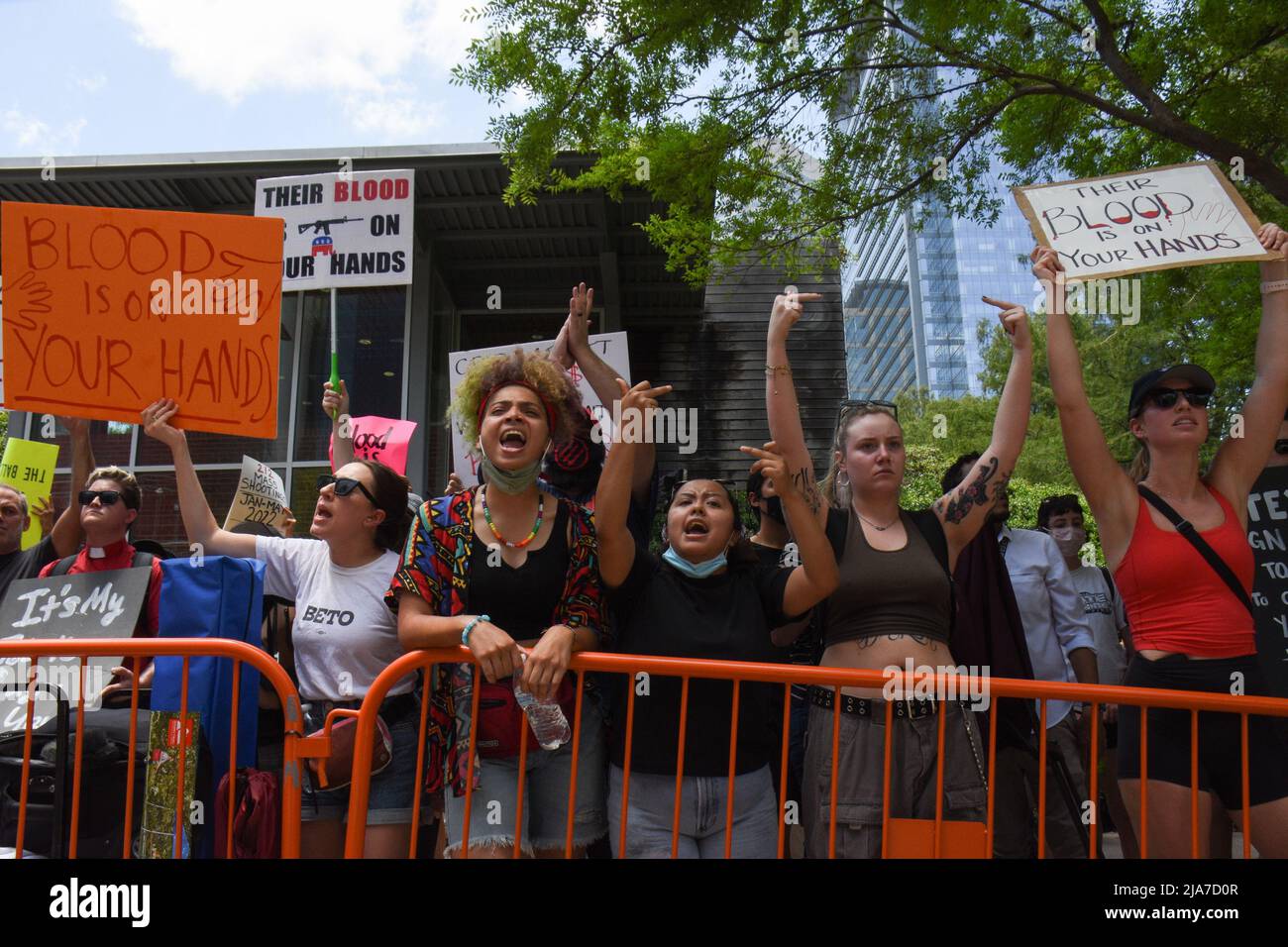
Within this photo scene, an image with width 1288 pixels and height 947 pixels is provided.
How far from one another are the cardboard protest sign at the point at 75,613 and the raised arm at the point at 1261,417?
3.69 meters

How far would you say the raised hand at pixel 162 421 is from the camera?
3383mm

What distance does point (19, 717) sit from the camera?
120 inches

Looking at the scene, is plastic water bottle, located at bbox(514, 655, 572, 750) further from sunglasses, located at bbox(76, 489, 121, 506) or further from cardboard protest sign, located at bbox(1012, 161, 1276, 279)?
cardboard protest sign, located at bbox(1012, 161, 1276, 279)

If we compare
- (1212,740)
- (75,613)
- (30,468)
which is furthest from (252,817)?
(30,468)

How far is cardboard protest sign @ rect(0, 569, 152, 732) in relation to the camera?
120 inches

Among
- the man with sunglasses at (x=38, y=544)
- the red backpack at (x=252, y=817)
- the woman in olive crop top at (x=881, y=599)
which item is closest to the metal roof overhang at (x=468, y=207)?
the man with sunglasses at (x=38, y=544)

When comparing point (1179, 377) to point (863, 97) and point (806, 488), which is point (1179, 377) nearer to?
point (806, 488)

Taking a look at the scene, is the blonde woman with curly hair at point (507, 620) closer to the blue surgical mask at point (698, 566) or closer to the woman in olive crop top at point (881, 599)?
the blue surgical mask at point (698, 566)

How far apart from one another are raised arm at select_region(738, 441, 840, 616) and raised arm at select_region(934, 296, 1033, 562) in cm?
54

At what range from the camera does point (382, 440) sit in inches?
229

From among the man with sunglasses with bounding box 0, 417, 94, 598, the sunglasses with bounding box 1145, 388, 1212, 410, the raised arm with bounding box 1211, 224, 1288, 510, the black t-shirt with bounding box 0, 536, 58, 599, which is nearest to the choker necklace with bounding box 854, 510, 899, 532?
the sunglasses with bounding box 1145, 388, 1212, 410
